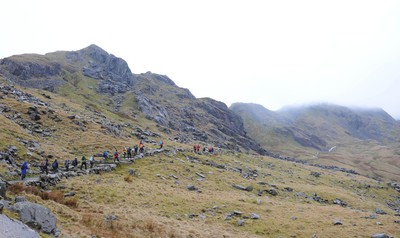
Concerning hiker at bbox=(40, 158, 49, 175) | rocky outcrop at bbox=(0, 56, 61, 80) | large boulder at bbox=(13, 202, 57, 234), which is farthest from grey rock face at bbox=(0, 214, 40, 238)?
rocky outcrop at bbox=(0, 56, 61, 80)

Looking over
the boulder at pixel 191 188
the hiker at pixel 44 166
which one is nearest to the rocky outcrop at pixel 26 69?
the hiker at pixel 44 166

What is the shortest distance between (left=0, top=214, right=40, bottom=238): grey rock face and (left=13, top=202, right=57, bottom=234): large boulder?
2171mm

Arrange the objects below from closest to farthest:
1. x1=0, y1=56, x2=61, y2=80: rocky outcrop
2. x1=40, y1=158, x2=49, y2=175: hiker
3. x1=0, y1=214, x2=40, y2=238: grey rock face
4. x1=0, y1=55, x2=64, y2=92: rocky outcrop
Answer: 1. x1=0, y1=214, x2=40, y2=238: grey rock face
2. x1=40, y1=158, x2=49, y2=175: hiker
3. x1=0, y1=55, x2=64, y2=92: rocky outcrop
4. x1=0, y1=56, x2=61, y2=80: rocky outcrop

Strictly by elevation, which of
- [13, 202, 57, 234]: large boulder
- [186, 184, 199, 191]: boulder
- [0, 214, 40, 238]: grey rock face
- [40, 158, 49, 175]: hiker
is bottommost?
[186, 184, 199, 191]: boulder

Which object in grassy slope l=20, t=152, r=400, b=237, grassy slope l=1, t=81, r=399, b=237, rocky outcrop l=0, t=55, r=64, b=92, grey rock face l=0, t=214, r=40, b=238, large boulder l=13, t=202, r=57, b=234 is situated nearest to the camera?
grey rock face l=0, t=214, r=40, b=238

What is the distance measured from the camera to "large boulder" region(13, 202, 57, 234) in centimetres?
1950

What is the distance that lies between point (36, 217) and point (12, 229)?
12.1 feet

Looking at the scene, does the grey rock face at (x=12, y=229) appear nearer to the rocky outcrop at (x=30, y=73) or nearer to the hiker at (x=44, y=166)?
the hiker at (x=44, y=166)

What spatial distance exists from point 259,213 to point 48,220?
28812mm

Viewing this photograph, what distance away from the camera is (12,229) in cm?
1641

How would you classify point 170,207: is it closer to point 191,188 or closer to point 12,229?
point 191,188

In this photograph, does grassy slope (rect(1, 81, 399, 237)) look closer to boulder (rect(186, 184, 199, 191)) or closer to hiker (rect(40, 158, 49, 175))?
boulder (rect(186, 184, 199, 191))

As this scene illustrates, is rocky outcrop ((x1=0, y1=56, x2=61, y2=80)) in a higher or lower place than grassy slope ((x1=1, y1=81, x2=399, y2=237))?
higher

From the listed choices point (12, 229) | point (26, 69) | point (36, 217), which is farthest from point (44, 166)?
point (26, 69)
